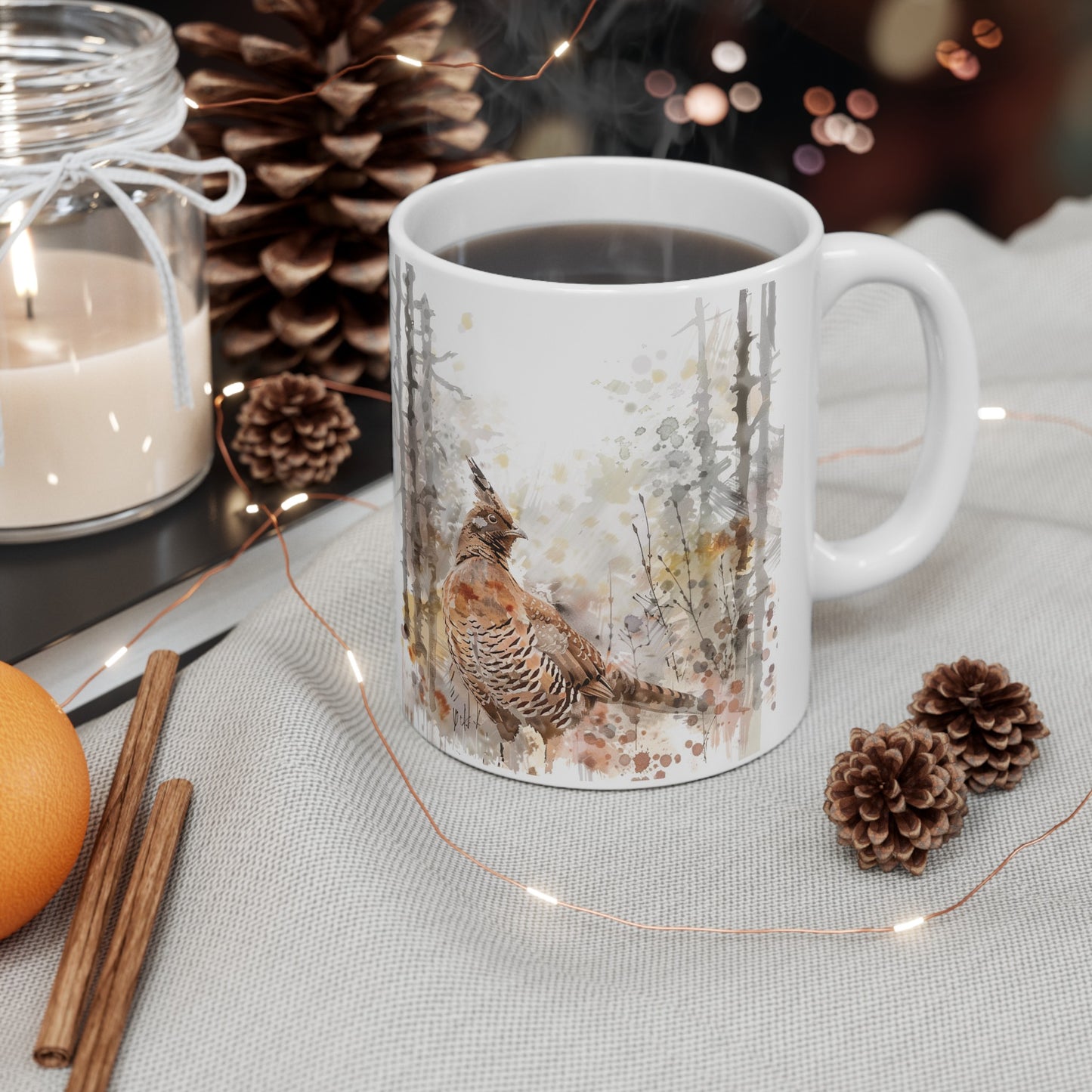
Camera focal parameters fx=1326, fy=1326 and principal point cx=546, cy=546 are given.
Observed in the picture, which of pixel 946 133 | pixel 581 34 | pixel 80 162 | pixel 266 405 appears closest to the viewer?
pixel 80 162

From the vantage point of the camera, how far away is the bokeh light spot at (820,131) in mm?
1117

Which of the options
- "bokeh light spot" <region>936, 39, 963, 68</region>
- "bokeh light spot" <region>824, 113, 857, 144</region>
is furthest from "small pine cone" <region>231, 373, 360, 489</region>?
"bokeh light spot" <region>936, 39, 963, 68</region>

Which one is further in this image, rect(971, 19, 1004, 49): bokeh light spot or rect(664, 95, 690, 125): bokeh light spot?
rect(971, 19, 1004, 49): bokeh light spot

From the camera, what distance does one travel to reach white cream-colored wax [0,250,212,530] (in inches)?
26.1

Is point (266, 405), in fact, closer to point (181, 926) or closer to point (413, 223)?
point (413, 223)

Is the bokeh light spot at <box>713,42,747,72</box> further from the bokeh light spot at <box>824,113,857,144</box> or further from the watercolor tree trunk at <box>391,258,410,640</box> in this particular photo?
the watercolor tree trunk at <box>391,258,410,640</box>

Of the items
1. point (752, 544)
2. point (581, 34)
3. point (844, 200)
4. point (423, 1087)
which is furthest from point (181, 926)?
point (844, 200)

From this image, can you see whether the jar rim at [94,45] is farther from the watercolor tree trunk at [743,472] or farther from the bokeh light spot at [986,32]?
the bokeh light spot at [986,32]

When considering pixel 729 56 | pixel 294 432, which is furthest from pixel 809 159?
pixel 294 432

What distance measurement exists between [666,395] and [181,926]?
250 mm

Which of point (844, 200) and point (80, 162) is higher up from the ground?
point (80, 162)

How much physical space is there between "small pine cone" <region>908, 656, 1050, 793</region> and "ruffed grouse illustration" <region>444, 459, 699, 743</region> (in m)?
0.11

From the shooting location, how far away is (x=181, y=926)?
46cm

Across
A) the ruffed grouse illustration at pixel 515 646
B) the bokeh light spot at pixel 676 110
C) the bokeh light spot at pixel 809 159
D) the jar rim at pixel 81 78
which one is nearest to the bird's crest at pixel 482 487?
the ruffed grouse illustration at pixel 515 646
